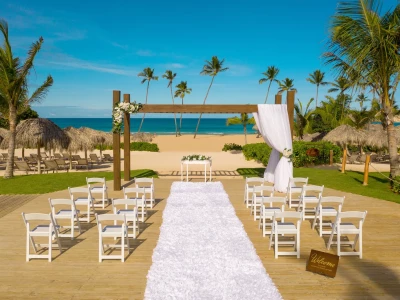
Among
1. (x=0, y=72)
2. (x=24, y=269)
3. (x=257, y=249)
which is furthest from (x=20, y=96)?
(x=257, y=249)

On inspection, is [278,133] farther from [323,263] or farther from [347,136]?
[347,136]

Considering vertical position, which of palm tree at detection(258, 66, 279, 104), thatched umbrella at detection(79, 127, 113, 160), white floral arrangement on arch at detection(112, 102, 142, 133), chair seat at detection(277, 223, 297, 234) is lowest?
chair seat at detection(277, 223, 297, 234)

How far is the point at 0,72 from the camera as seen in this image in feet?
52.5

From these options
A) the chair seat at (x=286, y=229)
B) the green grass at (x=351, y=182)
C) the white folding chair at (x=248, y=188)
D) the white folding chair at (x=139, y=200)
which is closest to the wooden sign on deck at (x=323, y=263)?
the chair seat at (x=286, y=229)

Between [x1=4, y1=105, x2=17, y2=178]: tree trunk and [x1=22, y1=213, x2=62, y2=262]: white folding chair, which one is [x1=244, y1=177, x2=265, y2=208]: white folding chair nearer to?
[x1=22, y1=213, x2=62, y2=262]: white folding chair

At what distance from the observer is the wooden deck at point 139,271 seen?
495 centimetres

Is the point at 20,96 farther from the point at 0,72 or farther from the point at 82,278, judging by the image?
the point at 82,278

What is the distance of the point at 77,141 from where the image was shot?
2083cm

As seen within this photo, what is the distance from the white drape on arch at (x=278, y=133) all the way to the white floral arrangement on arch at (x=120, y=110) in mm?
4866

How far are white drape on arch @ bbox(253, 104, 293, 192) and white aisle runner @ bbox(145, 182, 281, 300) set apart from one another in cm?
386

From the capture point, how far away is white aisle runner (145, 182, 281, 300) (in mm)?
4887

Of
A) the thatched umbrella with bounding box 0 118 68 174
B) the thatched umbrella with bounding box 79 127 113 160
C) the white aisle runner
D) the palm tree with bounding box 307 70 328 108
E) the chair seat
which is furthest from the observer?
the palm tree with bounding box 307 70 328 108

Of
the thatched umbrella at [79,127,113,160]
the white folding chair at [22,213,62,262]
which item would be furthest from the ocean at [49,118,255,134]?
the white folding chair at [22,213,62,262]

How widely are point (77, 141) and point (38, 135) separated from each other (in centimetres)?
258
